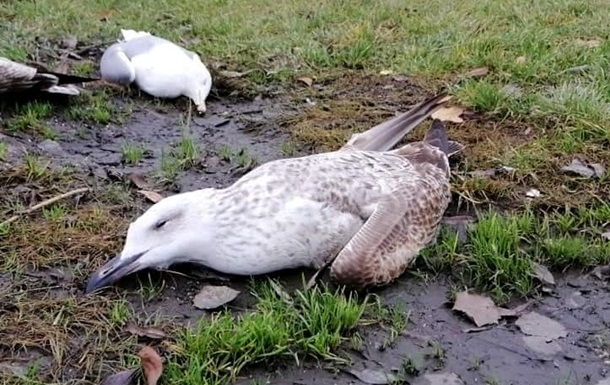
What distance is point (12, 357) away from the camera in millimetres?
3166

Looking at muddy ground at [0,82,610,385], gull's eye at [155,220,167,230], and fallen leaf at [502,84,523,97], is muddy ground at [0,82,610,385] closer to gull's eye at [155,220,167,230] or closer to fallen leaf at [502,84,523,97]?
gull's eye at [155,220,167,230]

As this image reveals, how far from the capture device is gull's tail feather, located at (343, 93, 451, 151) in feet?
15.4

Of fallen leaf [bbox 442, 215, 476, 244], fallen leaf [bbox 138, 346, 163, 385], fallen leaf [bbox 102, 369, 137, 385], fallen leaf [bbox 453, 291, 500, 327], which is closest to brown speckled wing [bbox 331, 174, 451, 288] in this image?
fallen leaf [bbox 442, 215, 476, 244]

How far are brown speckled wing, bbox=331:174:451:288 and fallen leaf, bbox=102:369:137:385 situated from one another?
909mm

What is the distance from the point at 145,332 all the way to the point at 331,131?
92.9 inches

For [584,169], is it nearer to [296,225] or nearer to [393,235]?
[393,235]

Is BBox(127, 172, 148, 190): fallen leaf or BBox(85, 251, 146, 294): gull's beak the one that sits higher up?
BBox(85, 251, 146, 294): gull's beak

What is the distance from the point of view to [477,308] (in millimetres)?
3518

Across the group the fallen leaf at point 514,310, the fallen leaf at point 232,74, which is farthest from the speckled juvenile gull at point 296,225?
the fallen leaf at point 232,74

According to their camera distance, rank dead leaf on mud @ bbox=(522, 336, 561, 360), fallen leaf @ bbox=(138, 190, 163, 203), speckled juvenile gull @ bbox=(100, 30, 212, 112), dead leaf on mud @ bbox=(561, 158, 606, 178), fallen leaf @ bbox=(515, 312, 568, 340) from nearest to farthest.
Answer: dead leaf on mud @ bbox=(522, 336, 561, 360)
fallen leaf @ bbox=(515, 312, 568, 340)
fallen leaf @ bbox=(138, 190, 163, 203)
dead leaf on mud @ bbox=(561, 158, 606, 178)
speckled juvenile gull @ bbox=(100, 30, 212, 112)

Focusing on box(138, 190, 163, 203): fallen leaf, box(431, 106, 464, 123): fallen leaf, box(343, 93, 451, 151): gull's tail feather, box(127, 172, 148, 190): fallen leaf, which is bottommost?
box(127, 172, 148, 190): fallen leaf

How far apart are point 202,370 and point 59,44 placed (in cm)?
478

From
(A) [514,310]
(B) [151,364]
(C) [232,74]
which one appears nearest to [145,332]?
(B) [151,364]

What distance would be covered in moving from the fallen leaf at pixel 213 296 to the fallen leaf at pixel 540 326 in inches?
46.1
